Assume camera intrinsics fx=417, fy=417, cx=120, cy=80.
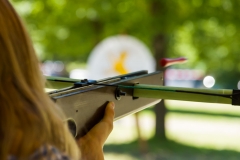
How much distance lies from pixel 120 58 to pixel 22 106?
2.40 meters

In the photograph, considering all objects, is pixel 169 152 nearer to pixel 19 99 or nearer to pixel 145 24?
pixel 145 24

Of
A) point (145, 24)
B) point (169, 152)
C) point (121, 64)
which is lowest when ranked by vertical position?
point (169, 152)

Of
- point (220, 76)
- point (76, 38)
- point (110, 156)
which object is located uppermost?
point (76, 38)

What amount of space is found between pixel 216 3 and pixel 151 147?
1.06 meters

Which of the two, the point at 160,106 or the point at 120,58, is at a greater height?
the point at 120,58

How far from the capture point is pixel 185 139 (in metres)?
3.03

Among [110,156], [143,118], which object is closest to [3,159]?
[110,156]

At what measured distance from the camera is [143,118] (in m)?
3.85

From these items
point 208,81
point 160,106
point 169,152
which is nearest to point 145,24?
point 160,106

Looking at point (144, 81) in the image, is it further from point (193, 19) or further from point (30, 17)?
point (30, 17)

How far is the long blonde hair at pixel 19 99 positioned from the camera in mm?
434

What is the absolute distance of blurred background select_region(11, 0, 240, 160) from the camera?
106 inches

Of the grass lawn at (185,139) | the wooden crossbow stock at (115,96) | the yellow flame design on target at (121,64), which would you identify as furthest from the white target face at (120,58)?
the wooden crossbow stock at (115,96)

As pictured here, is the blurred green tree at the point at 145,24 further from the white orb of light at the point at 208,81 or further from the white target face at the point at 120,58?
the white orb of light at the point at 208,81
